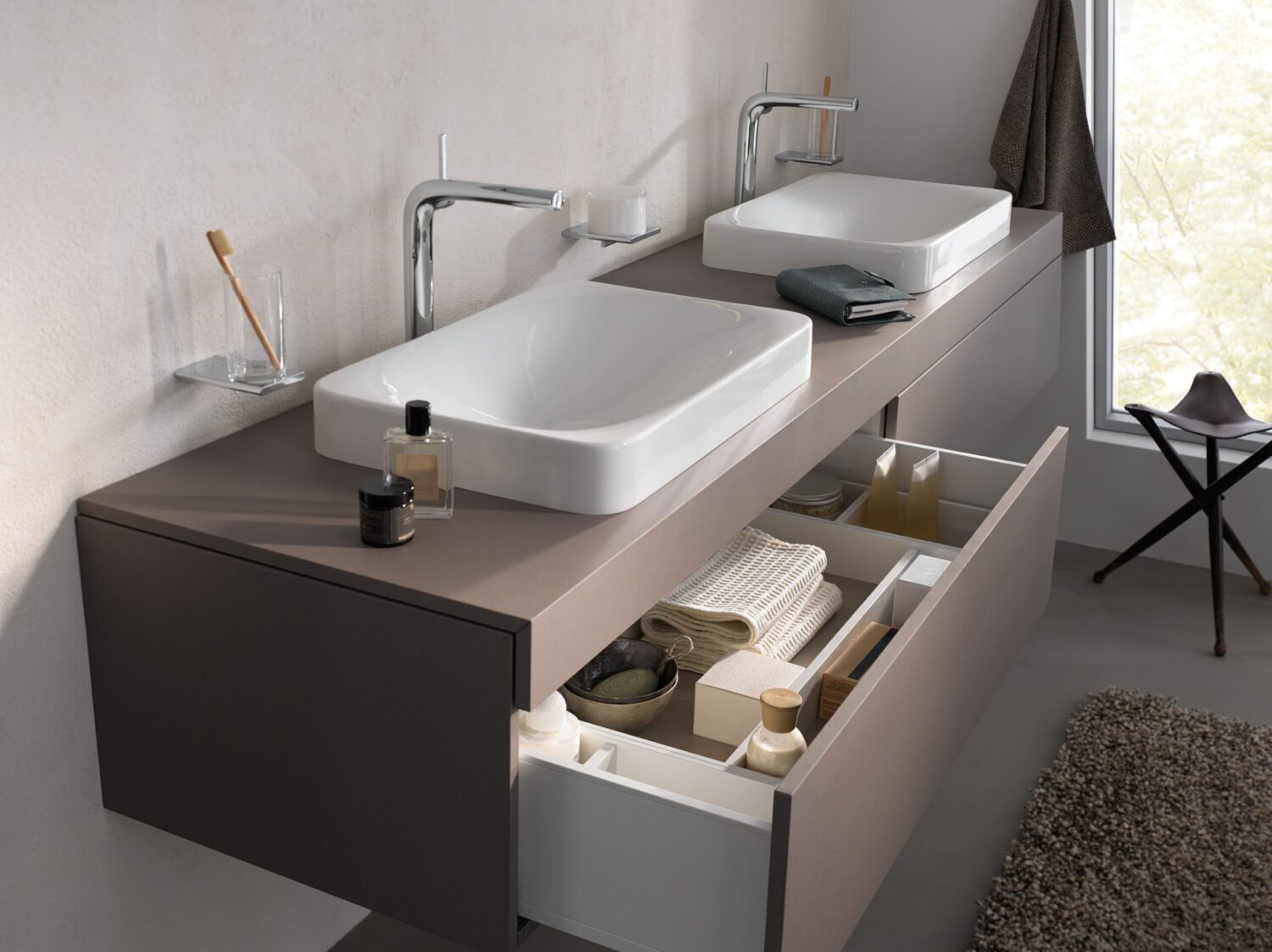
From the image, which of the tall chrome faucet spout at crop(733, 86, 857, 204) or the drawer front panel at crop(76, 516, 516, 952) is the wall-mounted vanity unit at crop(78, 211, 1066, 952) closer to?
the drawer front panel at crop(76, 516, 516, 952)

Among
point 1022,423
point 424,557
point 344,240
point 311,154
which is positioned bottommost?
point 1022,423

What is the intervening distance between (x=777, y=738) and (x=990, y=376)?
1361 millimetres

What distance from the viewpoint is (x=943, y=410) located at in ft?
7.57

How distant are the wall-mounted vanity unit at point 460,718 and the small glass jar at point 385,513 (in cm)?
2

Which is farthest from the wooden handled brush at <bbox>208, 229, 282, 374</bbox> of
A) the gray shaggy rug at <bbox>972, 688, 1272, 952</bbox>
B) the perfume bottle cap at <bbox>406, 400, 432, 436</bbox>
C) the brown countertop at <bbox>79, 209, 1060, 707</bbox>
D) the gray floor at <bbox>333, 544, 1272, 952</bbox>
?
the gray shaggy rug at <bbox>972, 688, 1272, 952</bbox>

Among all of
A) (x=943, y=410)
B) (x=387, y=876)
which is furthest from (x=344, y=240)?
(x=943, y=410)

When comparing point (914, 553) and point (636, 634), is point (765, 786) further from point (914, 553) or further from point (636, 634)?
point (914, 553)

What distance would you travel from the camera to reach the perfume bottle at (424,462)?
1.31m

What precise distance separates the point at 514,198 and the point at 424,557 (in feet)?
1.72

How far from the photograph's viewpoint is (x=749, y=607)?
1707 mm

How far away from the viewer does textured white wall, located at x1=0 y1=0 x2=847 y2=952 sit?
50.1 inches

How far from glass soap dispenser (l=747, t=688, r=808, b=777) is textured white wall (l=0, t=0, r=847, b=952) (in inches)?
27.7

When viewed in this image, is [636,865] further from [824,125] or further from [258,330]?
[824,125]

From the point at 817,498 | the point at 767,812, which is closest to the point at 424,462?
the point at 767,812
